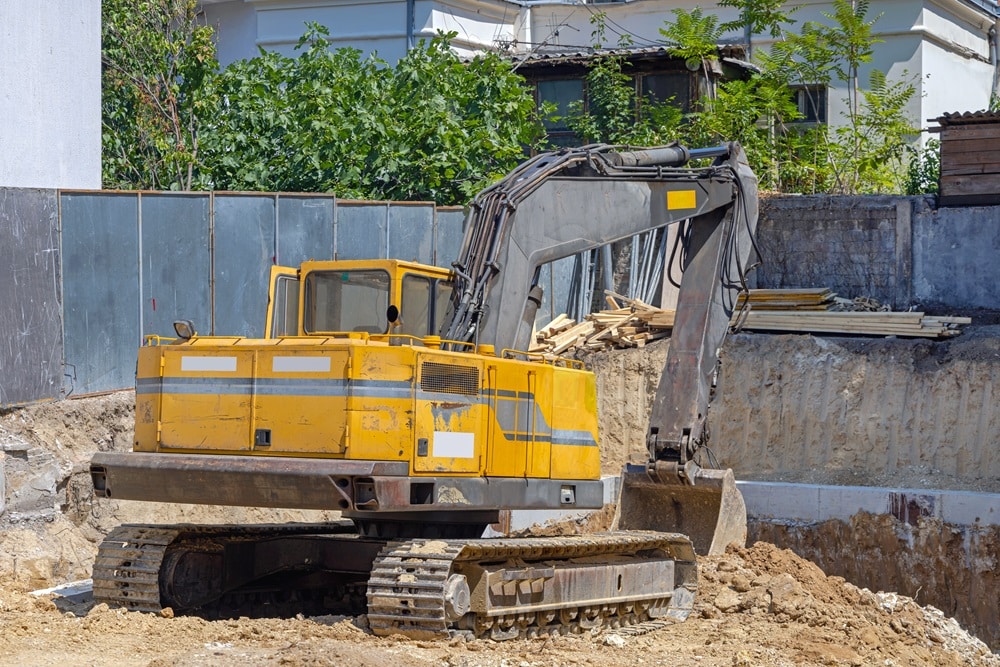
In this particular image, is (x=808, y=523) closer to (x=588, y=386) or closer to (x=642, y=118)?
(x=588, y=386)

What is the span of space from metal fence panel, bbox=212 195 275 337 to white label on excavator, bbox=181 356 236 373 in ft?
19.1

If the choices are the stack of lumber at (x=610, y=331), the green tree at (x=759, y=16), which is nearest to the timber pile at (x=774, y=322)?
the stack of lumber at (x=610, y=331)

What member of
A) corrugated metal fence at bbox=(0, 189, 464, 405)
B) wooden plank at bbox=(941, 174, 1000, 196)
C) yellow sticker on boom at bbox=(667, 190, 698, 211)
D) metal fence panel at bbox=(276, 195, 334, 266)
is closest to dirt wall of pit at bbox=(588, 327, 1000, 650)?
wooden plank at bbox=(941, 174, 1000, 196)

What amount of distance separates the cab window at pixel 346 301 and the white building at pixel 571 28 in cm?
1574

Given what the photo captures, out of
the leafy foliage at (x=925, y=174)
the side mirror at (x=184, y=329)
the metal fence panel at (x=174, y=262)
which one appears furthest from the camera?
the leafy foliage at (x=925, y=174)

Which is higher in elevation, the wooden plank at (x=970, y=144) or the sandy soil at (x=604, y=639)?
the wooden plank at (x=970, y=144)

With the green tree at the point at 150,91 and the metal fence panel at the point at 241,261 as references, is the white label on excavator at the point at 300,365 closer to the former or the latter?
the metal fence panel at the point at 241,261

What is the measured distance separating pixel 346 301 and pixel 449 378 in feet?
4.01

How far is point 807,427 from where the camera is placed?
59.4 feet

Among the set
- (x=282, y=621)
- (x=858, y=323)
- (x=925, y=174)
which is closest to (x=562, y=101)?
(x=925, y=174)

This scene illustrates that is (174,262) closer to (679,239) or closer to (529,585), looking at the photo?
(679,239)

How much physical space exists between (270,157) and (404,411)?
1210 cm

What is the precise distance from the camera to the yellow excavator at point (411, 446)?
8.80 metres

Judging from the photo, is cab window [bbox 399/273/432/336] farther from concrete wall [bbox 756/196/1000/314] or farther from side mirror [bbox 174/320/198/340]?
concrete wall [bbox 756/196/1000/314]
